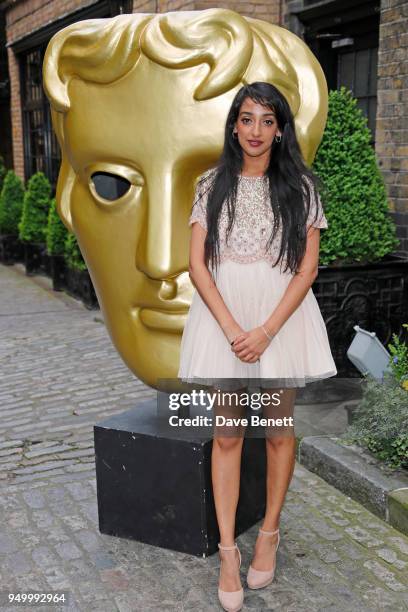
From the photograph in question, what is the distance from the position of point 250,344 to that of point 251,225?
41 cm

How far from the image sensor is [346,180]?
15.8ft

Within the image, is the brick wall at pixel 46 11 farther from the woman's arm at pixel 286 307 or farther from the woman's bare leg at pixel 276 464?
the woman's bare leg at pixel 276 464

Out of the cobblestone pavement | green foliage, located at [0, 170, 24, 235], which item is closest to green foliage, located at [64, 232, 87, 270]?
green foliage, located at [0, 170, 24, 235]

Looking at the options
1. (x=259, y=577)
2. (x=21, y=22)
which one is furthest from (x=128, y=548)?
(x=21, y=22)

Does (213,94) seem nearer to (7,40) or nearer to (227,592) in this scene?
(227,592)

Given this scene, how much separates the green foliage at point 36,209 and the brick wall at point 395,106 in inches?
240

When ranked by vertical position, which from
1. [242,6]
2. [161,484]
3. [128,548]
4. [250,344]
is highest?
[242,6]

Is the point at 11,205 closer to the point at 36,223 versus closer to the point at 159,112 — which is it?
the point at 36,223

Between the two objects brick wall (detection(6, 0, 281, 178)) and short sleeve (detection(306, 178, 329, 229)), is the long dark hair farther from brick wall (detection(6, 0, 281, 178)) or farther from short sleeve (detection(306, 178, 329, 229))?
brick wall (detection(6, 0, 281, 178))

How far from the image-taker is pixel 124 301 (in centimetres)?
301

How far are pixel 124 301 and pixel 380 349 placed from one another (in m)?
1.89

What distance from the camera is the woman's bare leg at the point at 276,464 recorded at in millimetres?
2766

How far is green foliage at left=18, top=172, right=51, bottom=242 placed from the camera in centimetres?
1050

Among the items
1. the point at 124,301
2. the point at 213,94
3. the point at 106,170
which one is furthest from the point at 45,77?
the point at 124,301
